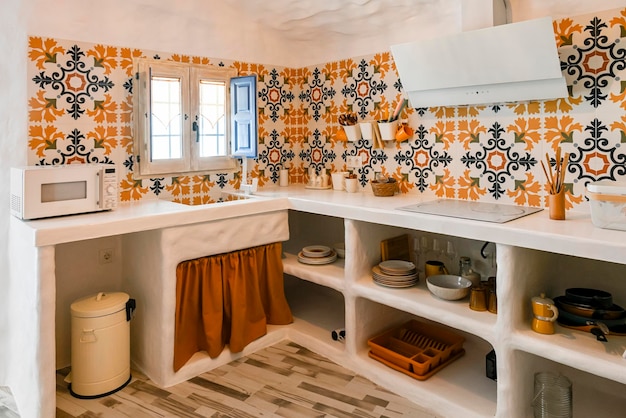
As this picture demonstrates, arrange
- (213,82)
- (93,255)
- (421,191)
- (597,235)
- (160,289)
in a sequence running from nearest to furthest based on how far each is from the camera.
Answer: (597,235)
(160,289)
(93,255)
(421,191)
(213,82)

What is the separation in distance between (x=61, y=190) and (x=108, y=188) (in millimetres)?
220

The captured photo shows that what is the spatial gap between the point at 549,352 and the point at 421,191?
1.27 metres

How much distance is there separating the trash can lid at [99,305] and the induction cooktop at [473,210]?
60.5 inches

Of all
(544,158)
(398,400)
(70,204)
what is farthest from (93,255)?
(544,158)

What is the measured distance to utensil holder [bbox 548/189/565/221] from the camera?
1918 mm

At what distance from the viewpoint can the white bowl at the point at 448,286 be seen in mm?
2100

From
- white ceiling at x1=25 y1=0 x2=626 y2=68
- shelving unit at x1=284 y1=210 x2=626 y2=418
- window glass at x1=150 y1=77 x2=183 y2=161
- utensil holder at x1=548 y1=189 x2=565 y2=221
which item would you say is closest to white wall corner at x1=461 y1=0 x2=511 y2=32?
white ceiling at x1=25 y1=0 x2=626 y2=68

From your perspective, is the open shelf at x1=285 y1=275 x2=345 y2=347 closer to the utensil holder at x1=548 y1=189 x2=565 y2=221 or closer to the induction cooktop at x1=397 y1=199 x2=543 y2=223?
the induction cooktop at x1=397 y1=199 x2=543 y2=223

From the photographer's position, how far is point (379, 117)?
9.61 feet

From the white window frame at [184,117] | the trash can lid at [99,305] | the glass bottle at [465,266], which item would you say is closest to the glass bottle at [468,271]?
the glass bottle at [465,266]

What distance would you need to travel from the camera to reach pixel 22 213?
1990mm

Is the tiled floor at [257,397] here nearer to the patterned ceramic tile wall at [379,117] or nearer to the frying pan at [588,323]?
the frying pan at [588,323]

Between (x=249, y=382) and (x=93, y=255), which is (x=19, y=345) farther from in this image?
(x=249, y=382)

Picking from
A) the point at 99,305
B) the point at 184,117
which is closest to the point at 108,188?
the point at 99,305
